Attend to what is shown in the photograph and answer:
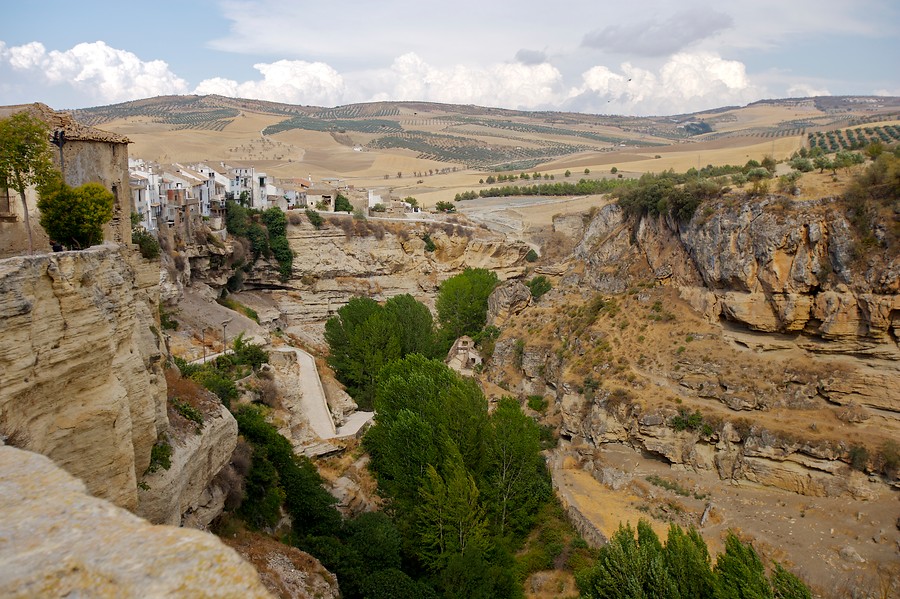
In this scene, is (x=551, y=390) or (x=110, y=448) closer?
(x=110, y=448)

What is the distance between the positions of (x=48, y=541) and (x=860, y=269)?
2211cm

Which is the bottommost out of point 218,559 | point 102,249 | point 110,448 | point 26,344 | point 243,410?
point 243,410

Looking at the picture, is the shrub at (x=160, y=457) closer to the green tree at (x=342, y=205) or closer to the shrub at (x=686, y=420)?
the shrub at (x=686, y=420)

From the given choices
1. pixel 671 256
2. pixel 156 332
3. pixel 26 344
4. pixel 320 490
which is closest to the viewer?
pixel 26 344

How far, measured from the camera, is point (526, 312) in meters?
32.7

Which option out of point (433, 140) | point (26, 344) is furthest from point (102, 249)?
point (433, 140)

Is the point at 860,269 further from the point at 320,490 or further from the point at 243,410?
the point at 243,410

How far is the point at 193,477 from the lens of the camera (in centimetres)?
1280

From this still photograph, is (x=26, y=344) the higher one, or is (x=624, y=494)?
(x=26, y=344)

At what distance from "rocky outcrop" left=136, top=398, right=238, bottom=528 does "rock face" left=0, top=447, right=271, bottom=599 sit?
20.5ft

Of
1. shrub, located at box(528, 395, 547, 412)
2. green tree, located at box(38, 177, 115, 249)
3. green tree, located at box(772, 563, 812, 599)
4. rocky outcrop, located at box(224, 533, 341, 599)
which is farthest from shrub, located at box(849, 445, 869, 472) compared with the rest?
green tree, located at box(38, 177, 115, 249)

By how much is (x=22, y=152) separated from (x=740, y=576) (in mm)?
15849

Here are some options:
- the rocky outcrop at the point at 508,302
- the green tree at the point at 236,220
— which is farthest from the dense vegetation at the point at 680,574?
the green tree at the point at 236,220

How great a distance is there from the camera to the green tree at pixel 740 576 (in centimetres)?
1184
